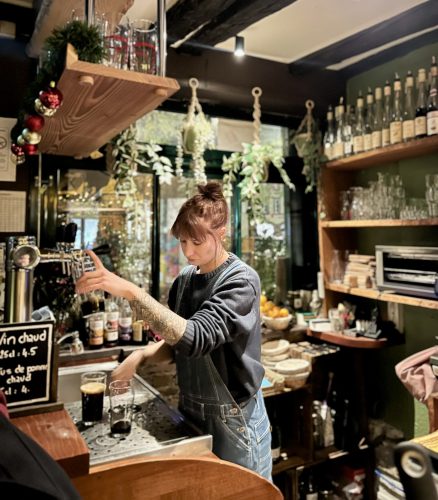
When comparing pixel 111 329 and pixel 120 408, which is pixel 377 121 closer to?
pixel 111 329

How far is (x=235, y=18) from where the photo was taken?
2246 mm

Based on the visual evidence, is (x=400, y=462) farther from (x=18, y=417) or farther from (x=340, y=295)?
(x=340, y=295)

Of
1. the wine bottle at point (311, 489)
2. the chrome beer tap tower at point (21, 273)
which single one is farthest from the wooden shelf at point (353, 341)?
the chrome beer tap tower at point (21, 273)

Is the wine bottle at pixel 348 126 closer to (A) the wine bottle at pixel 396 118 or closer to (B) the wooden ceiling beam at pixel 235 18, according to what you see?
(A) the wine bottle at pixel 396 118

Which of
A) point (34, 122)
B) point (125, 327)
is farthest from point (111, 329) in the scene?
point (34, 122)

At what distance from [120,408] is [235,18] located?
1959 millimetres

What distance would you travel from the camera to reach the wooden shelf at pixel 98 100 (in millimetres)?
1370

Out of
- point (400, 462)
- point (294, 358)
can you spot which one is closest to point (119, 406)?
point (400, 462)

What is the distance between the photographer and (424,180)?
→ 8.95 feet

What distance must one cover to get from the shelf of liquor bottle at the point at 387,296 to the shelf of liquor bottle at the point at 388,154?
0.85m

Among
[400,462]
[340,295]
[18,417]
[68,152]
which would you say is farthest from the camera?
[340,295]

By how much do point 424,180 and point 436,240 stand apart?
1.27 ft

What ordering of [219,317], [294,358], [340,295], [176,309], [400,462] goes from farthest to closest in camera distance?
[340,295], [294,358], [176,309], [219,317], [400,462]

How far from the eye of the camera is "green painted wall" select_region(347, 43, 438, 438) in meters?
2.71
